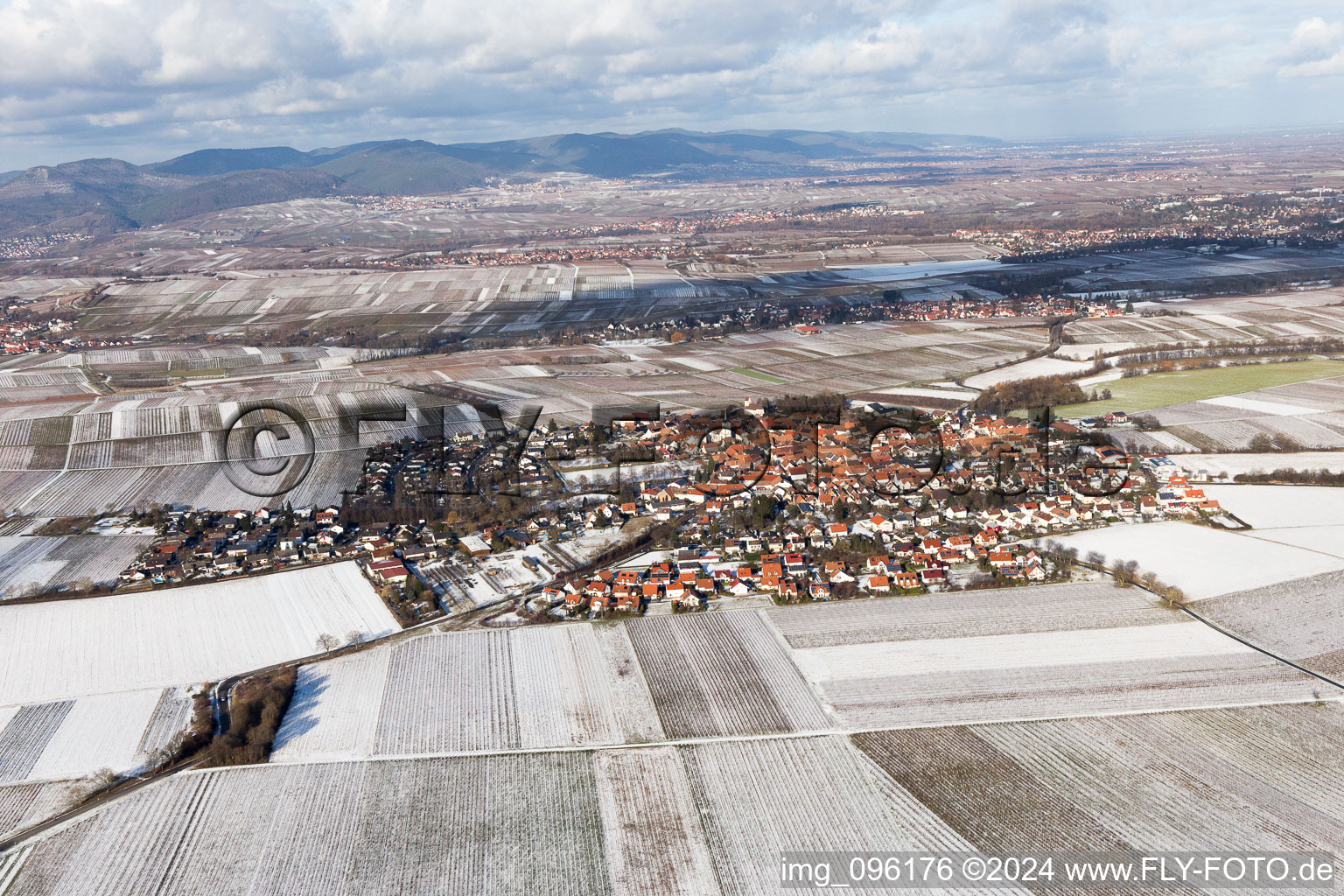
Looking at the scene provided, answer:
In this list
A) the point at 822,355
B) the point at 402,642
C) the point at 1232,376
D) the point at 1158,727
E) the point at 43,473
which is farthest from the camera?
the point at 822,355

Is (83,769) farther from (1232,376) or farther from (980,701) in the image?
(1232,376)

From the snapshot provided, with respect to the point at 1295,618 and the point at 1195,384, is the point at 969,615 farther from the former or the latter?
the point at 1195,384

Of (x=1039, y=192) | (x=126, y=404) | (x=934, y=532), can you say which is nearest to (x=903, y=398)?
(x=934, y=532)

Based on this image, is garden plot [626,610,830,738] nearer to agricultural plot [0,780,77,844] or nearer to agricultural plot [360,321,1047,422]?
agricultural plot [0,780,77,844]

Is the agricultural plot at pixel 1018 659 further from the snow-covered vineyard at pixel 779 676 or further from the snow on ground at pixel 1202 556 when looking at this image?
the snow on ground at pixel 1202 556

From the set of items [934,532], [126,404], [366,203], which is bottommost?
[934,532]

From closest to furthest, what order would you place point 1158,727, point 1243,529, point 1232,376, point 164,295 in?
1. point 1158,727
2. point 1243,529
3. point 1232,376
4. point 164,295
